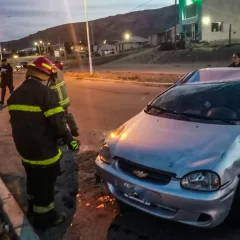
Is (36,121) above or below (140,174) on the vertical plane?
above

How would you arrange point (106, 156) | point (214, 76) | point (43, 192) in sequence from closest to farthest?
point (43, 192)
point (106, 156)
point (214, 76)

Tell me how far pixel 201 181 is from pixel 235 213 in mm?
498

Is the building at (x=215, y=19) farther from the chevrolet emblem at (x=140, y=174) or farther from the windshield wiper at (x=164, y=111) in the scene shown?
the chevrolet emblem at (x=140, y=174)

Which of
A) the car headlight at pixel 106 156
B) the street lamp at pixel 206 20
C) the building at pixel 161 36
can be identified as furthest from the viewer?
the building at pixel 161 36

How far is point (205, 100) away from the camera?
393cm

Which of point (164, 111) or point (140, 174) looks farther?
point (164, 111)

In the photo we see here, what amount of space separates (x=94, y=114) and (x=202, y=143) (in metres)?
5.96

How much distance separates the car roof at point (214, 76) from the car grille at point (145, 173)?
1.87 meters

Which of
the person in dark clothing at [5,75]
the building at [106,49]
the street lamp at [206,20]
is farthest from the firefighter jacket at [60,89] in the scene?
the building at [106,49]

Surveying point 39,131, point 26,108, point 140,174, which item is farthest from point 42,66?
point 140,174

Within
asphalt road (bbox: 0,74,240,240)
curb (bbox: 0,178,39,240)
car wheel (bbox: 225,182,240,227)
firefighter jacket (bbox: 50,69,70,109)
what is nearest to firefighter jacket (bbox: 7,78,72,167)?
curb (bbox: 0,178,39,240)

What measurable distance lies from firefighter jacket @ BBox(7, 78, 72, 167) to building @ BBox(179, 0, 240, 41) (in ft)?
126

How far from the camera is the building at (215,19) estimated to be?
38.6 metres

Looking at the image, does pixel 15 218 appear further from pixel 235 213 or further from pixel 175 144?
pixel 235 213
